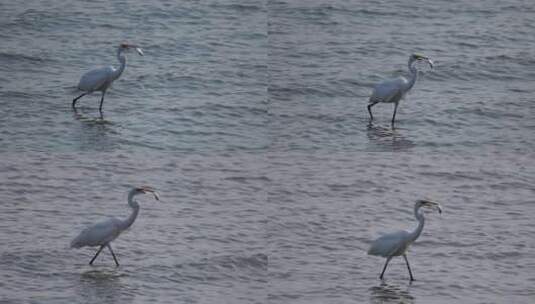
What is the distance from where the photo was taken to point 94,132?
13422mm

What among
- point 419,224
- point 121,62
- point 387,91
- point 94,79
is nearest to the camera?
point 419,224

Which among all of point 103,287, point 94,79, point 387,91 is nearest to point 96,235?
point 103,287

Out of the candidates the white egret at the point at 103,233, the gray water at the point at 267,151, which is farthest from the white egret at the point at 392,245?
the white egret at the point at 103,233

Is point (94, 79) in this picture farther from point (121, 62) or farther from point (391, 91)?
point (391, 91)

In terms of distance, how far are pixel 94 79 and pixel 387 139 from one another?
3.08m

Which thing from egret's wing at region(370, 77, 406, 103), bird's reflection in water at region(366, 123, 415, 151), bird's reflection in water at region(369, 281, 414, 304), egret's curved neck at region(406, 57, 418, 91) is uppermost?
egret's curved neck at region(406, 57, 418, 91)

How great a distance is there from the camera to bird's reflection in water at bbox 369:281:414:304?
33.0 feet

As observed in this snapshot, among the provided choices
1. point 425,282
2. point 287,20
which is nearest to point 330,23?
point 287,20

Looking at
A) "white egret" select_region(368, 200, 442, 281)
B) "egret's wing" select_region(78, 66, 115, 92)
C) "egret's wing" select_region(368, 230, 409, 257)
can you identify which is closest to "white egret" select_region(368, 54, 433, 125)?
"egret's wing" select_region(78, 66, 115, 92)

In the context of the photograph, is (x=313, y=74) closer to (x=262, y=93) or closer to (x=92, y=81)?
(x=262, y=93)

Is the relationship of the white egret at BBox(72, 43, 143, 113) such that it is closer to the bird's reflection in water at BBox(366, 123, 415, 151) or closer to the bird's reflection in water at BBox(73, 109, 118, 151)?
the bird's reflection in water at BBox(73, 109, 118, 151)

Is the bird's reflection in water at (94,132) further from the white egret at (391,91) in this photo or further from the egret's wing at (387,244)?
the egret's wing at (387,244)

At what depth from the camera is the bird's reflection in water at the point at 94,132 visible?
13078 millimetres

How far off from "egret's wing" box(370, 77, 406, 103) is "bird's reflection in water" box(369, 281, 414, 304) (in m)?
3.85
